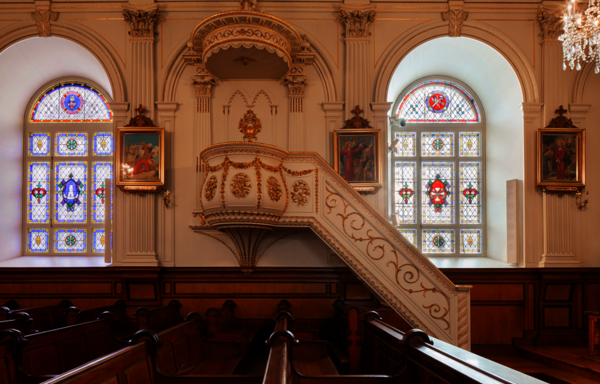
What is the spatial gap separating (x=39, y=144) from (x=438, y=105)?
8.58 m

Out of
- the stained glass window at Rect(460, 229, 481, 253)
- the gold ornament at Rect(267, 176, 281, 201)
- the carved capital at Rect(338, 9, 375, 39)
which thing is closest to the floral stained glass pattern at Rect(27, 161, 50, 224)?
the gold ornament at Rect(267, 176, 281, 201)

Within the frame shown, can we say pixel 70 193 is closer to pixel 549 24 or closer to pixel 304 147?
pixel 304 147

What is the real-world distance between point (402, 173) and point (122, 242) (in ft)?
18.6

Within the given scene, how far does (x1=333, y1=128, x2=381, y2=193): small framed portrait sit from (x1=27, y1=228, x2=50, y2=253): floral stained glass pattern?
6.16m

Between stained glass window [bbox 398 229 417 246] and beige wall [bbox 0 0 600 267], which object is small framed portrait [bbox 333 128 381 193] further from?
stained glass window [bbox 398 229 417 246]

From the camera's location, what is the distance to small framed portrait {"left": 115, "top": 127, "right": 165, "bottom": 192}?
22.0ft

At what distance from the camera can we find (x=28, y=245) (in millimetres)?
7883

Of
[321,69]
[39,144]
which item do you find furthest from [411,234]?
[39,144]

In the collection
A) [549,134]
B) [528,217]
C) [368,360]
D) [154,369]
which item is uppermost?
[549,134]

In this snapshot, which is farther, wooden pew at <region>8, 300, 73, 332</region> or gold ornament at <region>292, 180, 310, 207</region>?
gold ornament at <region>292, 180, 310, 207</region>

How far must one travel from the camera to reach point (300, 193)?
18.5 feet

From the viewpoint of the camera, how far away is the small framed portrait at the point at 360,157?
671 cm

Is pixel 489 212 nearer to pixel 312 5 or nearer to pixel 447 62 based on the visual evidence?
pixel 447 62

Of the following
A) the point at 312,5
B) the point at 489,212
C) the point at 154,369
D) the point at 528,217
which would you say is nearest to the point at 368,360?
the point at 154,369
